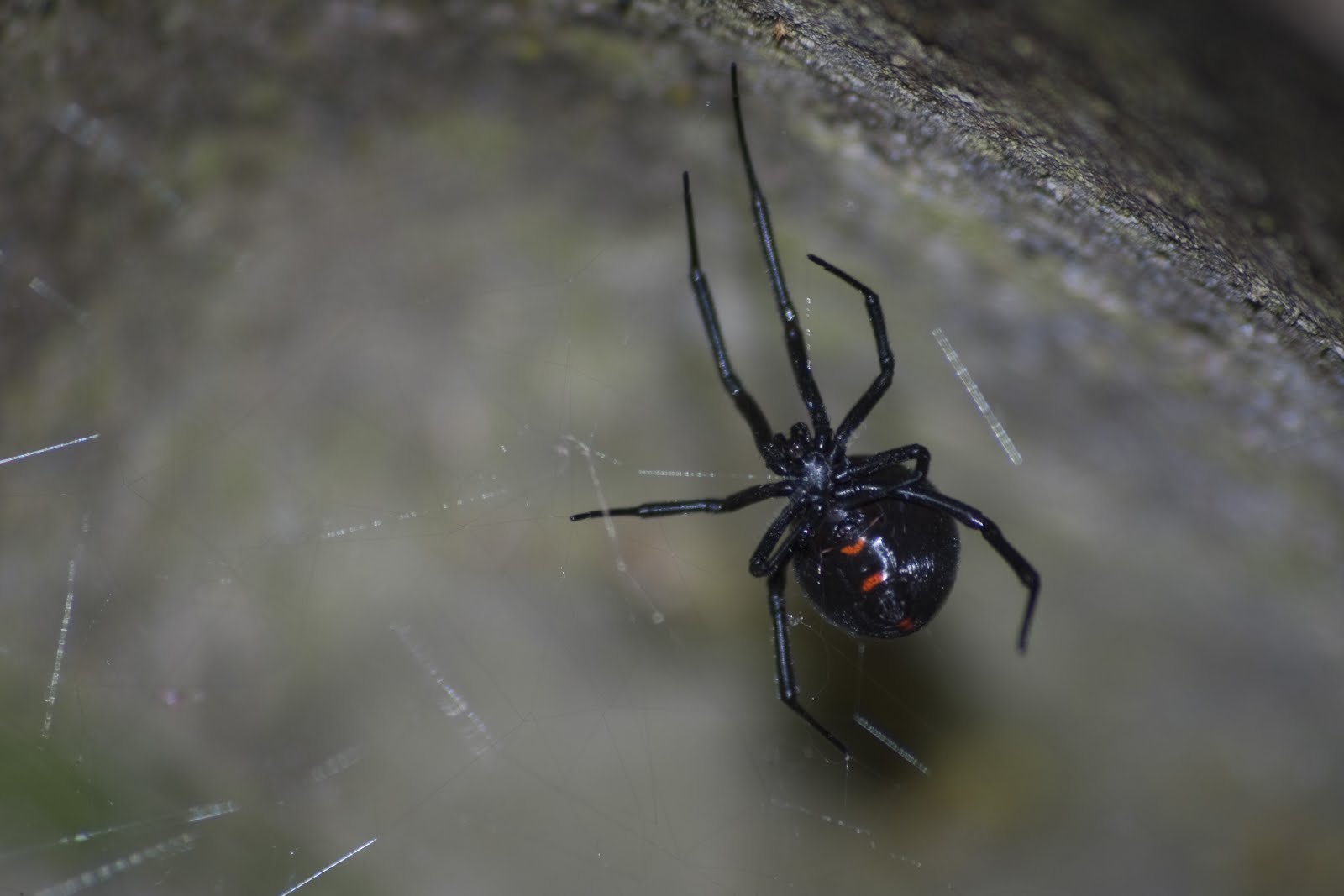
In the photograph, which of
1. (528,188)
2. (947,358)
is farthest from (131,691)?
(947,358)

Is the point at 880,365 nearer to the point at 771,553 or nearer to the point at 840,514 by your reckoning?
the point at 840,514

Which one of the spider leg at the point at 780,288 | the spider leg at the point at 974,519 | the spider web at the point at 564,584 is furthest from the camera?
the spider web at the point at 564,584

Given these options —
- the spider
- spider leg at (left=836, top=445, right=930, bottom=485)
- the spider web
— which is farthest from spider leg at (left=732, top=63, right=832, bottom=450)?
the spider web

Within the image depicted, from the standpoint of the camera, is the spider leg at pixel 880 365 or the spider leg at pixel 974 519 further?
the spider leg at pixel 880 365

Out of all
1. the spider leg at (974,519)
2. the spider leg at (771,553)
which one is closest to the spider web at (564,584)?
the spider leg at (771,553)

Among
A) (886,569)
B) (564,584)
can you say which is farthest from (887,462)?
(564,584)

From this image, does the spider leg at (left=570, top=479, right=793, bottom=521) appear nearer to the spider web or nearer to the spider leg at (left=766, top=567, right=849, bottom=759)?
the spider leg at (left=766, top=567, right=849, bottom=759)

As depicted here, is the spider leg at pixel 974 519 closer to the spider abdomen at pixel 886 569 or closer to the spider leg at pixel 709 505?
the spider abdomen at pixel 886 569
